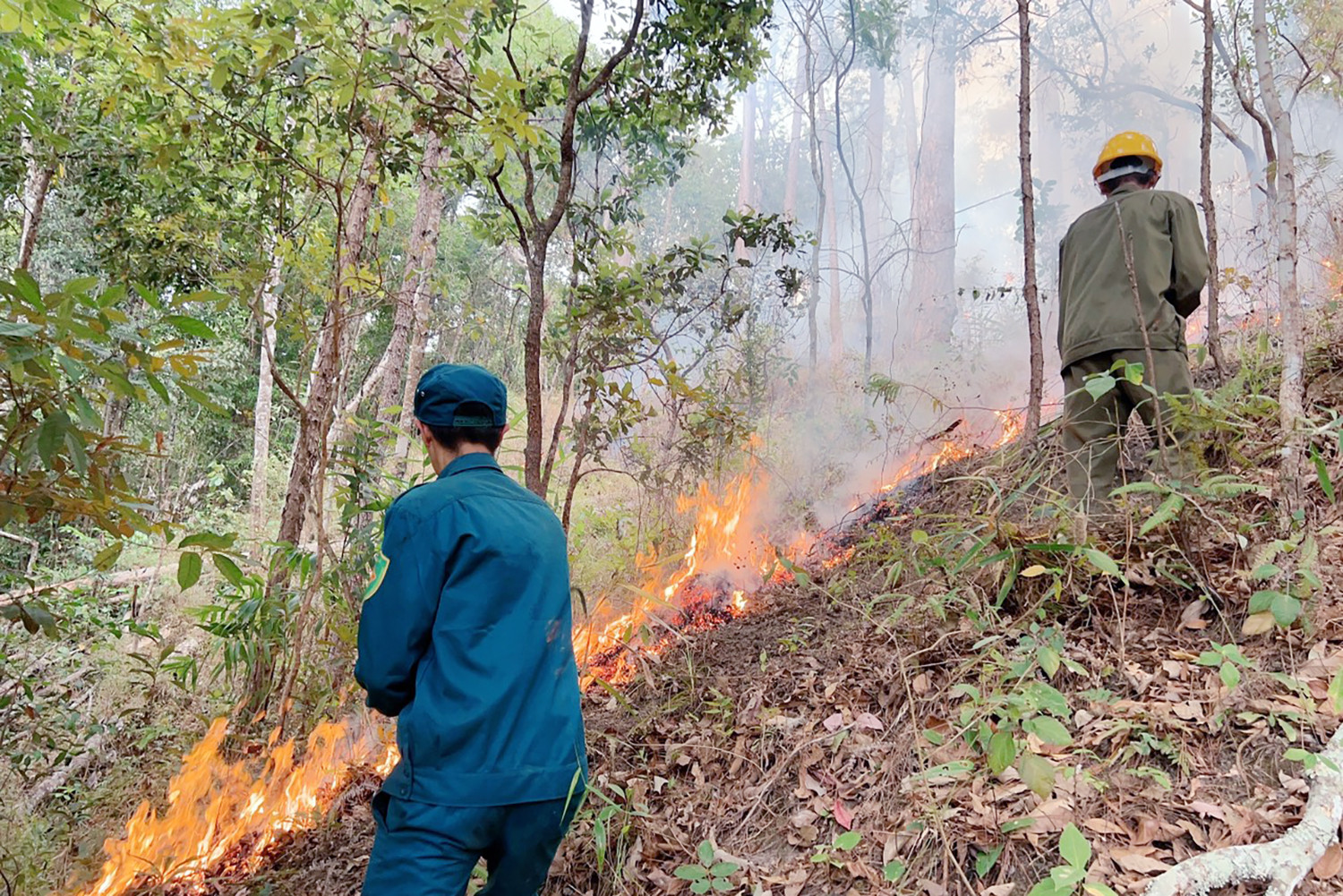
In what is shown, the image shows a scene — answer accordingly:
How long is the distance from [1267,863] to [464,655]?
2234 millimetres

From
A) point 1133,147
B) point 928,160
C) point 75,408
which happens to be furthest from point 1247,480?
point 928,160

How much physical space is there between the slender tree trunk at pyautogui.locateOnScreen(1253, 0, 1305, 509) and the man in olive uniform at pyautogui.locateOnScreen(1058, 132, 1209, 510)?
0.34m

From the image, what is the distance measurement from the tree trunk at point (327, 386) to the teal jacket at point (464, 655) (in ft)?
7.18

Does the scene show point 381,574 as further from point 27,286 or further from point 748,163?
point 748,163

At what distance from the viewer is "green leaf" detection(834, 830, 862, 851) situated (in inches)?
98.8

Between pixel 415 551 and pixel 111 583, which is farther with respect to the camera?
pixel 111 583

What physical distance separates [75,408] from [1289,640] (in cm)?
400

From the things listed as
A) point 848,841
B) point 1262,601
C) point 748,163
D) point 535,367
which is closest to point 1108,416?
point 1262,601

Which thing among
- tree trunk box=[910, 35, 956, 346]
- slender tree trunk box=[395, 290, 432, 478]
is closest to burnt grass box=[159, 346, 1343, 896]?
slender tree trunk box=[395, 290, 432, 478]

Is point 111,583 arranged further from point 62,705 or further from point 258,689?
point 258,689

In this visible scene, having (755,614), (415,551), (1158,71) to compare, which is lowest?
(755,614)

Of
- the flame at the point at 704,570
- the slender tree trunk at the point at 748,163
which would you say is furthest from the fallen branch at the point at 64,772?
the slender tree trunk at the point at 748,163

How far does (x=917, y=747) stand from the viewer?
276 centimetres

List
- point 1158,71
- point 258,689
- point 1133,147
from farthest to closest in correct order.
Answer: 1. point 1158,71
2. point 258,689
3. point 1133,147
